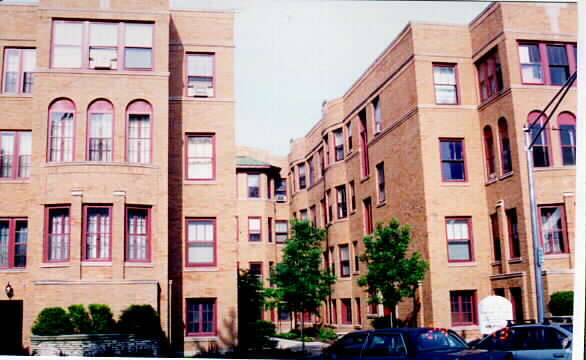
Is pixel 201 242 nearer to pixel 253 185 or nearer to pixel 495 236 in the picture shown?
pixel 495 236

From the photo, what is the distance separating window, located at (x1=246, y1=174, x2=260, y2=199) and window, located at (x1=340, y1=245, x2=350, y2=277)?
23.8ft

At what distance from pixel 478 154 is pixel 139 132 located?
13287 millimetres

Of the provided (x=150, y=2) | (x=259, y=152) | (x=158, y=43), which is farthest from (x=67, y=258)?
(x=259, y=152)

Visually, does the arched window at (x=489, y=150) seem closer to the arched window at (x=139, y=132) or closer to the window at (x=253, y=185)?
the arched window at (x=139, y=132)

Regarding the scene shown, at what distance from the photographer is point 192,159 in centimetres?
2286

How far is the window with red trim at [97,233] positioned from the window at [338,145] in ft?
56.0

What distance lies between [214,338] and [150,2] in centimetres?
1202

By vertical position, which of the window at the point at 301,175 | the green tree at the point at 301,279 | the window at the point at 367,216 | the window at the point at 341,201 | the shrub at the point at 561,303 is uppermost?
the window at the point at 301,175

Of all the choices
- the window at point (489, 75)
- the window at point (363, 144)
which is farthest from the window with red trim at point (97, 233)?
the window at point (489, 75)

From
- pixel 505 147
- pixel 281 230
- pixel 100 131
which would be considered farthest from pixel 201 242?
pixel 281 230

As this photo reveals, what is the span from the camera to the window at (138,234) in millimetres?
19672

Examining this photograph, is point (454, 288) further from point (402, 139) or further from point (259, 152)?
point (259, 152)

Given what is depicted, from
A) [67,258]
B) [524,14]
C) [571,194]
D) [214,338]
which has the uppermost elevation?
[524,14]

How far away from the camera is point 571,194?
21.3 meters
